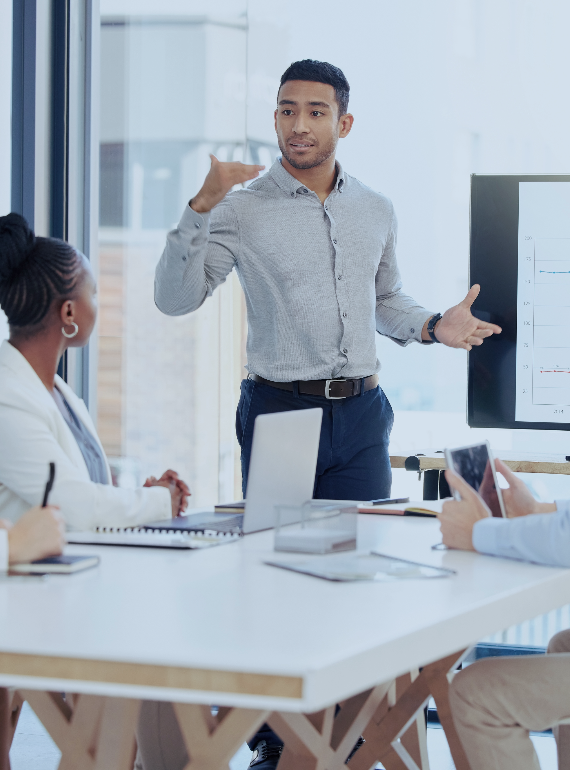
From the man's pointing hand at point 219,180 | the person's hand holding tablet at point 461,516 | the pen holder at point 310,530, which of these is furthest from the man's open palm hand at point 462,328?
the pen holder at point 310,530

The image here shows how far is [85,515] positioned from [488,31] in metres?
2.52

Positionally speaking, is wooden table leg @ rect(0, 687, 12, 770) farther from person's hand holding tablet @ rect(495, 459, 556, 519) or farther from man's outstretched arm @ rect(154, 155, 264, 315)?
man's outstretched arm @ rect(154, 155, 264, 315)

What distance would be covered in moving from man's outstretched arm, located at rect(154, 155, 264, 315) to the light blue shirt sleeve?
1211 mm

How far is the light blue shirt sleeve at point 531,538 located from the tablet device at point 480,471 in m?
0.11

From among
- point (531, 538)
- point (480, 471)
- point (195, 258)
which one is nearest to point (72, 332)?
point (195, 258)

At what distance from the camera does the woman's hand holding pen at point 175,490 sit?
6.01 feet

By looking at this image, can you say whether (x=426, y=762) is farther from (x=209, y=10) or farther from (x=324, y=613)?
(x=209, y=10)

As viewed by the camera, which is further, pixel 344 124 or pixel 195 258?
pixel 344 124

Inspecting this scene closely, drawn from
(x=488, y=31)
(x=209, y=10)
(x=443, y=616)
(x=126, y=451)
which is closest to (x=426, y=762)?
(x=443, y=616)

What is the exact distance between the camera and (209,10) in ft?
11.6

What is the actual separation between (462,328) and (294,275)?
1.67 ft

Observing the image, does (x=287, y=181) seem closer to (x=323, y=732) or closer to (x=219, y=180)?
(x=219, y=180)

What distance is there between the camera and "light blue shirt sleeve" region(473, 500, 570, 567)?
1.42m

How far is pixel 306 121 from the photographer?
2.61 meters
